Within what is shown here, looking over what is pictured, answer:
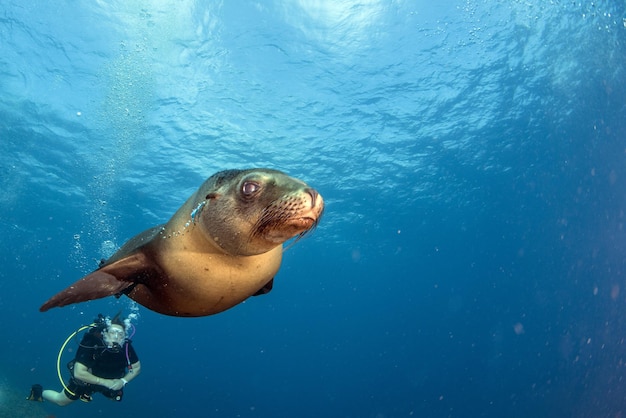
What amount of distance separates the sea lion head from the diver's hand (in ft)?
19.7

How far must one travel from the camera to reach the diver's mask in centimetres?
709

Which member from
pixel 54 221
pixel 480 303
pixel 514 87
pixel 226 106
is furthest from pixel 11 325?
pixel 514 87

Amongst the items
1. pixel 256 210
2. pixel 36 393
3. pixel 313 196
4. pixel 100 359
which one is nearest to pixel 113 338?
pixel 100 359

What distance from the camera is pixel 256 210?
7.70 feet

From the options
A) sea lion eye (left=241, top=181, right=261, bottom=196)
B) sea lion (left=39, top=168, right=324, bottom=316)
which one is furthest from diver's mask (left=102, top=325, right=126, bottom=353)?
sea lion eye (left=241, top=181, right=261, bottom=196)

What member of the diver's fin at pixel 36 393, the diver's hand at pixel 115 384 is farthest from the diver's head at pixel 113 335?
the diver's fin at pixel 36 393

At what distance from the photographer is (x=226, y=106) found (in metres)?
15.1

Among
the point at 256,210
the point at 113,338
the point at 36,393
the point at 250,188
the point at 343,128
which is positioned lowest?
the point at 256,210

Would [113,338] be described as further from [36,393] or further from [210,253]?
[210,253]

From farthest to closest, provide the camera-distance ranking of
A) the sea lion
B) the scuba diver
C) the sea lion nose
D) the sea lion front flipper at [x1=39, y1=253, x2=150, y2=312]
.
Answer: the scuba diver < the sea lion front flipper at [x1=39, y1=253, x2=150, y2=312] < the sea lion < the sea lion nose

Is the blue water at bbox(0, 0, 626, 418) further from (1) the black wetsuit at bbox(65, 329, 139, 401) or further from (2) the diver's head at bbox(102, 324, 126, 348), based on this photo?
(1) the black wetsuit at bbox(65, 329, 139, 401)

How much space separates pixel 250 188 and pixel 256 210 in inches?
5.4

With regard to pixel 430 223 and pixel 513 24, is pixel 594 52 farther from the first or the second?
pixel 430 223

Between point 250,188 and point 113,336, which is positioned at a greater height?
point 113,336
